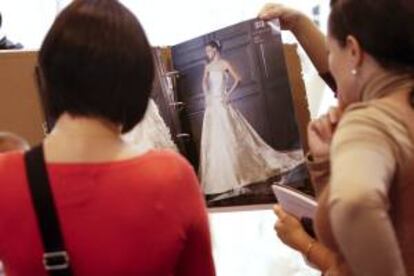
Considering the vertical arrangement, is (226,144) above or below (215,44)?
below

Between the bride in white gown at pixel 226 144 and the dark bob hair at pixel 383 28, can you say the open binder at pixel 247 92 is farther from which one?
the dark bob hair at pixel 383 28

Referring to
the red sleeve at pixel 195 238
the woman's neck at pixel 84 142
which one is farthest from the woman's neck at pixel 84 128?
the red sleeve at pixel 195 238

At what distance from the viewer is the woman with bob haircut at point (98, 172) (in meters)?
0.83

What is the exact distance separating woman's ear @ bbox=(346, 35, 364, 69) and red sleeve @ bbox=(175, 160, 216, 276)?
11.5 inches

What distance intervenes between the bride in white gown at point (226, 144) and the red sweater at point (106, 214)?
1.90ft

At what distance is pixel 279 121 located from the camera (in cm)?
140

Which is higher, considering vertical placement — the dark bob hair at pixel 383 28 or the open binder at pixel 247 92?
the dark bob hair at pixel 383 28

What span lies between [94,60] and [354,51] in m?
A: 0.38

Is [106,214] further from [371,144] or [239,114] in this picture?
[239,114]

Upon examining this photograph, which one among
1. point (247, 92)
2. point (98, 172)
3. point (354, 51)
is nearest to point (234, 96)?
point (247, 92)

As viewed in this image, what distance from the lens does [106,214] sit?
32.9 inches

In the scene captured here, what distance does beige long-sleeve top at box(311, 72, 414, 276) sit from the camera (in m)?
0.77

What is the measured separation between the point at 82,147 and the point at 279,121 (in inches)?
26.0

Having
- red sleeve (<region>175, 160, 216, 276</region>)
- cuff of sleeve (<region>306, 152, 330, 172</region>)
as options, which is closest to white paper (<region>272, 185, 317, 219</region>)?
cuff of sleeve (<region>306, 152, 330, 172</region>)
